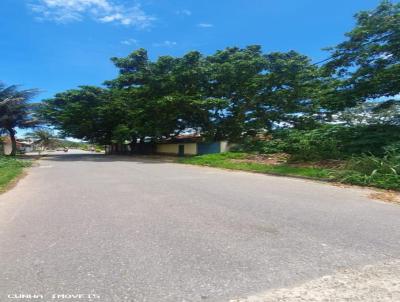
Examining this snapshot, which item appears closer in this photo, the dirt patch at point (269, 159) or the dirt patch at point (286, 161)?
the dirt patch at point (286, 161)

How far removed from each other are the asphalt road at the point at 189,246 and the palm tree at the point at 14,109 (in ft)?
112

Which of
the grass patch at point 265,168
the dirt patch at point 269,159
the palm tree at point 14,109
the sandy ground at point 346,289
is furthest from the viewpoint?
the palm tree at point 14,109

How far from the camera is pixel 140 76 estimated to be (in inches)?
1280

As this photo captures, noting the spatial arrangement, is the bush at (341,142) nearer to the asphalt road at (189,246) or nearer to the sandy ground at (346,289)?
the asphalt road at (189,246)

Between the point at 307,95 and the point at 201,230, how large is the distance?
2667 cm

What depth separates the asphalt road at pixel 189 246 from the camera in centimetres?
349

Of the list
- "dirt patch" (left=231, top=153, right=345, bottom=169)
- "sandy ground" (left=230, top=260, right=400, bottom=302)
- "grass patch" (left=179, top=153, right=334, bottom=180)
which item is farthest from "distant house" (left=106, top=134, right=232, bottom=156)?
"sandy ground" (left=230, top=260, right=400, bottom=302)

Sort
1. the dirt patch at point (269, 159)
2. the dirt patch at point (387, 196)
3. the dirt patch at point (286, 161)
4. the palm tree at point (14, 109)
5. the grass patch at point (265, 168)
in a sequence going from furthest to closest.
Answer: the palm tree at point (14, 109)
the dirt patch at point (269, 159)
the dirt patch at point (286, 161)
the grass patch at point (265, 168)
the dirt patch at point (387, 196)

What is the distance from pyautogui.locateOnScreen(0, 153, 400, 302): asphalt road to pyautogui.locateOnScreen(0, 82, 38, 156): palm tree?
112ft

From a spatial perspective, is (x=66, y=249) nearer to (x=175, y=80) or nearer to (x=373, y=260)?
(x=373, y=260)

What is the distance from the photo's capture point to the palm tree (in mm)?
37553

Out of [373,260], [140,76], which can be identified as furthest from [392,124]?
[140,76]

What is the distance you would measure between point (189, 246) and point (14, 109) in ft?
133

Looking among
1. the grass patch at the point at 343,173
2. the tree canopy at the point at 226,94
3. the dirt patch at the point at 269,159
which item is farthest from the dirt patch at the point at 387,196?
the tree canopy at the point at 226,94
